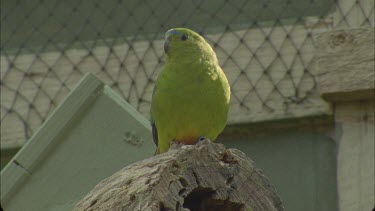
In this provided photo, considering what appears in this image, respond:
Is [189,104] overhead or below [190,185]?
overhead

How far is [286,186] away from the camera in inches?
214

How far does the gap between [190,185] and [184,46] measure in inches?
62.2

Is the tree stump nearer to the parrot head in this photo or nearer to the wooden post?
the parrot head

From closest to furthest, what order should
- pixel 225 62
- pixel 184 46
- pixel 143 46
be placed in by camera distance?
pixel 184 46, pixel 225 62, pixel 143 46

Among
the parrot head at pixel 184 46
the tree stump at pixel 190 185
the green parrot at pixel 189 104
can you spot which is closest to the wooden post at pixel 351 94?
the parrot head at pixel 184 46

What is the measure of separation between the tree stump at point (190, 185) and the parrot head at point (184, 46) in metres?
1.31

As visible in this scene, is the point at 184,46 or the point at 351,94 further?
the point at 351,94

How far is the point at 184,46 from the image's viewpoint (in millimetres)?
4773

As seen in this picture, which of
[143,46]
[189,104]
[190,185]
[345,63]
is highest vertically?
[345,63]

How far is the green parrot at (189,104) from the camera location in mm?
4387

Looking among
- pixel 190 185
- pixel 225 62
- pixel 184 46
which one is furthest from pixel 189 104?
pixel 225 62

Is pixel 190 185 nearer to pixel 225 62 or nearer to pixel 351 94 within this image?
pixel 351 94

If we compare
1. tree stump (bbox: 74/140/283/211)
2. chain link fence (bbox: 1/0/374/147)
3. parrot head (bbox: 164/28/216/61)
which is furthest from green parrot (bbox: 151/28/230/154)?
chain link fence (bbox: 1/0/374/147)

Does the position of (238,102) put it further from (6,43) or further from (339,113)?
(6,43)
